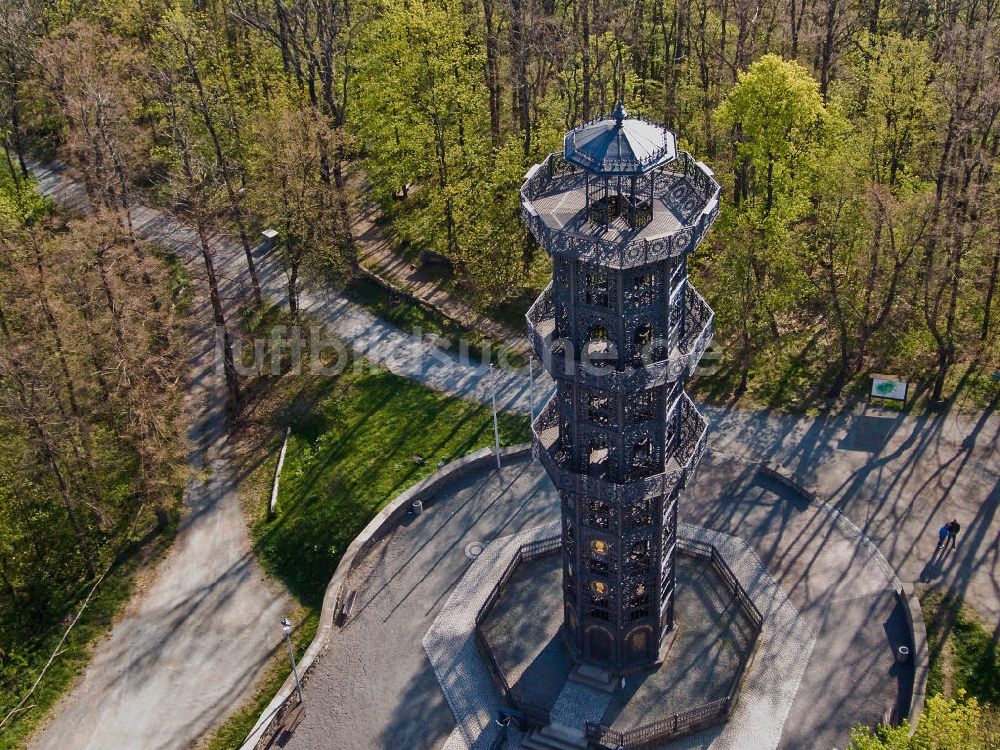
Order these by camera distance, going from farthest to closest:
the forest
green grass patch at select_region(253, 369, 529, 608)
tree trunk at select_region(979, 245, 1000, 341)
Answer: tree trunk at select_region(979, 245, 1000, 341) < the forest < green grass patch at select_region(253, 369, 529, 608)

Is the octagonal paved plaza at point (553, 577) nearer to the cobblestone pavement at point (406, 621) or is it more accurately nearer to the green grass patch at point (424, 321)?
the cobblestone pavement at point (406, 621)

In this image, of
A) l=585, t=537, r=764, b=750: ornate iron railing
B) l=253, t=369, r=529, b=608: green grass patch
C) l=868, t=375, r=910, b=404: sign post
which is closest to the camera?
l=585, t=537, r=764, b=750: ornate iron railing

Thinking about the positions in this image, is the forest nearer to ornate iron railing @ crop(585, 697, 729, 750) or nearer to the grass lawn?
the grass lawn

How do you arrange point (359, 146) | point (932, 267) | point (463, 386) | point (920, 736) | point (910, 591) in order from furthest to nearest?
point (359, 146) < point (463, 386) < point (932, 267) < point (910, 591) < point (920, 736)

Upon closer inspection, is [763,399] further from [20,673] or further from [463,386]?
[20,673]

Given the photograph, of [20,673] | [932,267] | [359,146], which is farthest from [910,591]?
[359,146]

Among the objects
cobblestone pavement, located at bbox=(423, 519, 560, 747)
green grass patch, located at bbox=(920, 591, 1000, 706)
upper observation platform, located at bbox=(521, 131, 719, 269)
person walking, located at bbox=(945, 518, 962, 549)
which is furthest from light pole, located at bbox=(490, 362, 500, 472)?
person walking, located at bbox=(945, 518, 962, 549)

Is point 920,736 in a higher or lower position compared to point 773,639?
higher
